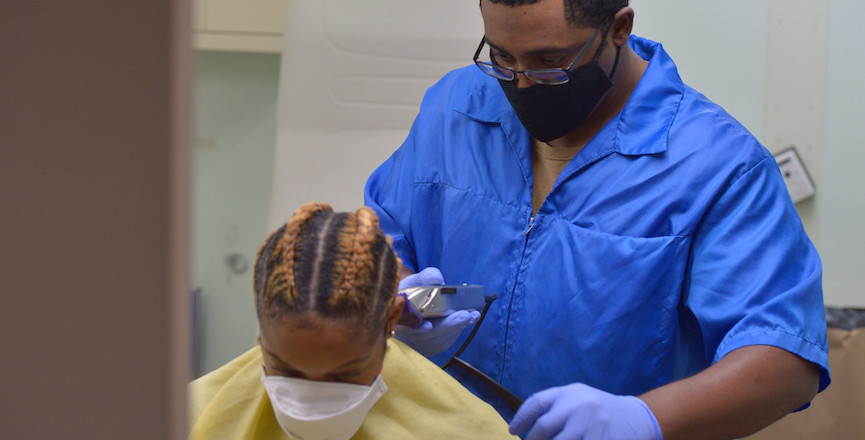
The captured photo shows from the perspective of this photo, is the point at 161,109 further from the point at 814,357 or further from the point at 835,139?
the point at 835,139

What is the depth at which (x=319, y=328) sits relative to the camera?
103 centimetres

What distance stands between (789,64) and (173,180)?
276 cm

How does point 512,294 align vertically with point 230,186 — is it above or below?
above

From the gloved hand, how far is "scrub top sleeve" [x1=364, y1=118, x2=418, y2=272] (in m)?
0.57

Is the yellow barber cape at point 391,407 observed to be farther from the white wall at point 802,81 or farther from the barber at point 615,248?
the white wall at point 802,81

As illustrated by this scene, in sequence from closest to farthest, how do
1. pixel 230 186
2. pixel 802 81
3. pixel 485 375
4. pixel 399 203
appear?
pixel 485 375 < pixel 399 203 < pixel 802 81 < pixel 230 186

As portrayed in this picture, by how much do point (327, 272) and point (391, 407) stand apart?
370 millimetres

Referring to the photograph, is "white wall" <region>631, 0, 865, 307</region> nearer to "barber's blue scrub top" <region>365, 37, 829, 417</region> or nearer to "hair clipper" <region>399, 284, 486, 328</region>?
"barber's blue scrub top" <region>365, 37, 829, 417</region>

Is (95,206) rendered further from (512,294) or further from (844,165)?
(844,165)

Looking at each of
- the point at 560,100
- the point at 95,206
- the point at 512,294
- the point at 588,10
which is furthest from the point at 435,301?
the point at 95,206

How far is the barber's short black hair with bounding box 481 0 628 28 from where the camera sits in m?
1.32

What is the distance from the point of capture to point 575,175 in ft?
4.74

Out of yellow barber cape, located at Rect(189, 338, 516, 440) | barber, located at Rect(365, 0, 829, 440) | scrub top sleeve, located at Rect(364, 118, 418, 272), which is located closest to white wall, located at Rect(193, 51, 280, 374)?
scrub top sleeve, located at Rect(364, 118, 418, 272)

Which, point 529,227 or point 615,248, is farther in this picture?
point 529,227
